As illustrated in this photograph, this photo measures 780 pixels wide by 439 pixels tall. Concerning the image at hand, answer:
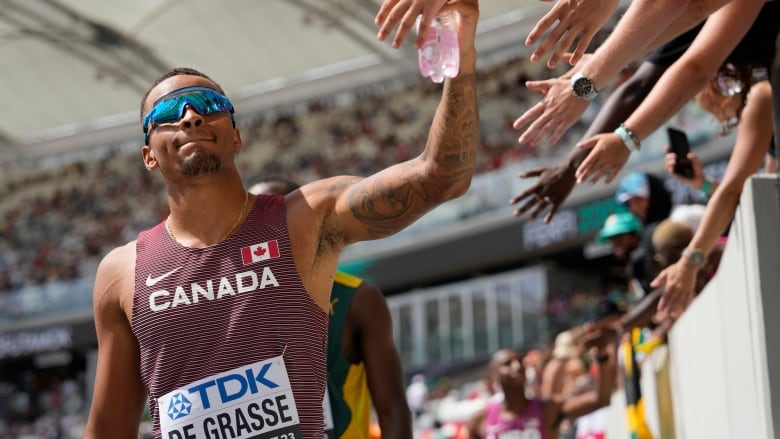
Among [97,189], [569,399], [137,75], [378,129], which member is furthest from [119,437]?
[97,189]

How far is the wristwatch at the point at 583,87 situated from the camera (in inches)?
111

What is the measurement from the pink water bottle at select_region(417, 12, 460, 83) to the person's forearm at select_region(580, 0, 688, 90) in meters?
0.50

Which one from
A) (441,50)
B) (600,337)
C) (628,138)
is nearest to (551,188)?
(628,138)

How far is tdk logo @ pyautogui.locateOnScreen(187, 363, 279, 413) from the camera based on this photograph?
277 cm

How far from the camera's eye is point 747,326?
3035 mm

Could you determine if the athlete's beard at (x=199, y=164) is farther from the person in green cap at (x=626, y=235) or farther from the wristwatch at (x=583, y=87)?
the person in green cap at (x=626, y=235)

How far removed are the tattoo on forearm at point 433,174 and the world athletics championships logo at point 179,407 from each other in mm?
603

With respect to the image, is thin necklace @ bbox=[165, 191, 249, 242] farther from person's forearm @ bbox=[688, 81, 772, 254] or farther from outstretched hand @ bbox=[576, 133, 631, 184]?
person's forearm @ bbox=[688, 81, 772, 254]

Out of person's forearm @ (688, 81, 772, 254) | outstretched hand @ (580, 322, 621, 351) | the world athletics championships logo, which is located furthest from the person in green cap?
the world athletics championships logo

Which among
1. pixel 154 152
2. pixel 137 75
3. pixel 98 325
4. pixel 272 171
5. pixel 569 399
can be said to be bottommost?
pixel 569 399

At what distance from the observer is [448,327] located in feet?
84.6

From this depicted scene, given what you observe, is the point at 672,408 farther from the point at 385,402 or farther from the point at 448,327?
the point at 448,327

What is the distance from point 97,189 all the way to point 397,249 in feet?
43.2

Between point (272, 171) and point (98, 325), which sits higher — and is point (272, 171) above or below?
above
